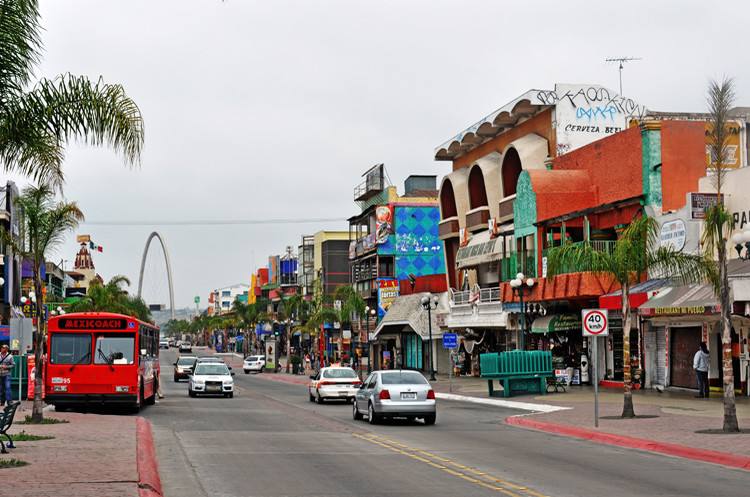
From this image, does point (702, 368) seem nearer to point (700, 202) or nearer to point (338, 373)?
point (700, 202)

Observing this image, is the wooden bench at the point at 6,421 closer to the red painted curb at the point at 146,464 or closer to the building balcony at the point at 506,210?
the red painted curb at the point at 146,464

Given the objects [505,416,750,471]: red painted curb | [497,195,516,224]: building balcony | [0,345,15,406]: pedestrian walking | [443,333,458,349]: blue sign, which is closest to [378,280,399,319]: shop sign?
[497,195,516,224]: building balcony

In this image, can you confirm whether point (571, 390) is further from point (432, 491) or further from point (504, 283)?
point (432, 491)

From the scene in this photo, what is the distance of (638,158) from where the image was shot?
41875mm

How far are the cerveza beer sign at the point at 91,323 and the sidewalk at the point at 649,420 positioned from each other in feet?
39.4

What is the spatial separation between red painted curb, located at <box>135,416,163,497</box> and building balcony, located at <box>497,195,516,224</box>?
111 ft

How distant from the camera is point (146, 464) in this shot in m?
16.6

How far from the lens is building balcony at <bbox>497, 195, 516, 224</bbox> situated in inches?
2183

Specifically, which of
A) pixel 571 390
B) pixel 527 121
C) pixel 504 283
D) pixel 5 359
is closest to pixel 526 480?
pixel 5 359

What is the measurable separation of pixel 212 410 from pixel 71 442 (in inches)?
560

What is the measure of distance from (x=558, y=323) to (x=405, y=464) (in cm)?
3007

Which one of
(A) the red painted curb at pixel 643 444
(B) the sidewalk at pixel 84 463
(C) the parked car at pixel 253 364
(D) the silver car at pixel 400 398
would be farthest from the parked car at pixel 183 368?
(B) the sidewalk at pixel 84 463

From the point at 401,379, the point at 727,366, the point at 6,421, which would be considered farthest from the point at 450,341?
the point at 6,421

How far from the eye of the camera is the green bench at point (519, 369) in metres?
39.2
